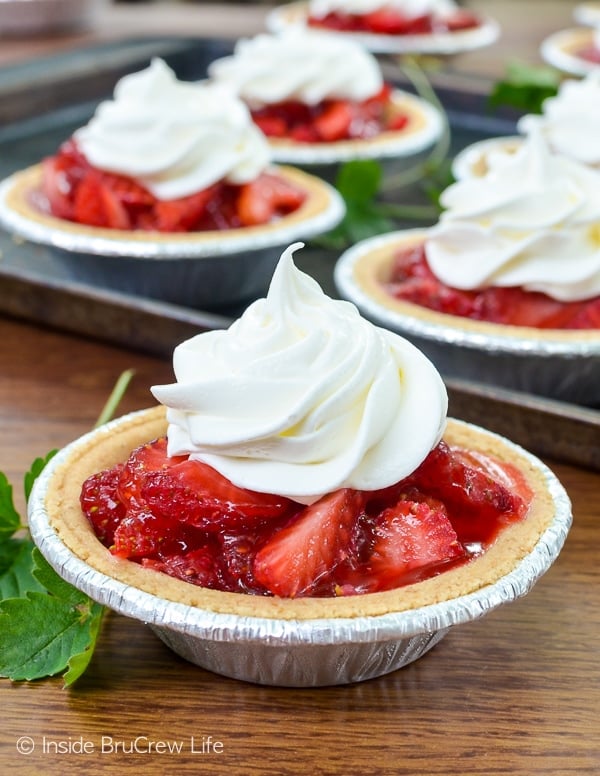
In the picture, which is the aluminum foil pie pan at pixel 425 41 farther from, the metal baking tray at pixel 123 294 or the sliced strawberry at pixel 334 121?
the sliced strawberry at pixel 334 121

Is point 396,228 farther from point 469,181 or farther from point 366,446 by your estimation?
point 366,446

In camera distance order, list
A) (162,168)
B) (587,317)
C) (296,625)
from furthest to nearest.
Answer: (162,168)
(587,317)
(296,625)

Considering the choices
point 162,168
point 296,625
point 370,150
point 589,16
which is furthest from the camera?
point 589,16

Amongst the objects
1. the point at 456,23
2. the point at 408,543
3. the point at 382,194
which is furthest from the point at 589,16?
the point at 408,543

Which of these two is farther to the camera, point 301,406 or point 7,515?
point 7,515

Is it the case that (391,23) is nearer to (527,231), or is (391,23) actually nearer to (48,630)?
(527,231)

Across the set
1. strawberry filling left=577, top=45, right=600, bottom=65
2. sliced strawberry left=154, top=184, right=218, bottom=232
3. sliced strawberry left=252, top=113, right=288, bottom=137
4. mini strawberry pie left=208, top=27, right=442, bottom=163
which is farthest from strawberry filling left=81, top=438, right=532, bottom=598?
strawberry filling left=577, top=45, right=600, bottom=65

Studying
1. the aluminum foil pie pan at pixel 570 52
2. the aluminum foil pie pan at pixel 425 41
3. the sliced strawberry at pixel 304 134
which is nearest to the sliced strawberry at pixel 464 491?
the sliced strawberry at pixel 304 134
